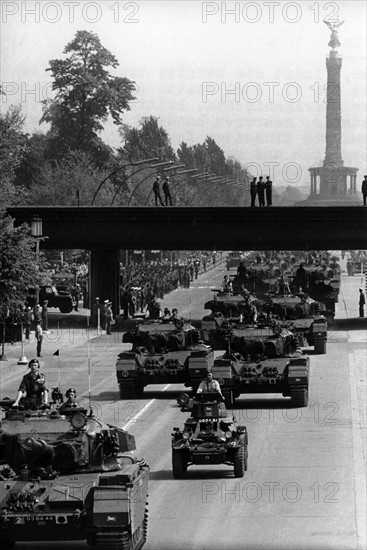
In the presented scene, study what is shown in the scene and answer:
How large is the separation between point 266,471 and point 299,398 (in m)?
10.9

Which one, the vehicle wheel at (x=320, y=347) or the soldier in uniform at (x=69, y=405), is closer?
the soldier in uniform at (x=69, y=405)

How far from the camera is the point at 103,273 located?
81.0 m

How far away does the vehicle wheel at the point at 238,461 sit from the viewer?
28688mm

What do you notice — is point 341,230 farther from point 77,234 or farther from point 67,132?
point 67,132

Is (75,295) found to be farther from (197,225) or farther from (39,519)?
(39,519)

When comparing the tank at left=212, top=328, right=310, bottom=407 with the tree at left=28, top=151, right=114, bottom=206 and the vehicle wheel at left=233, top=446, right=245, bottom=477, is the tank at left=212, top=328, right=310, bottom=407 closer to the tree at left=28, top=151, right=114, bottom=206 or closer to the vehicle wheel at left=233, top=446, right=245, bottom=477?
the vehicle wheel at left=233, top=446, right=245, bottom=477

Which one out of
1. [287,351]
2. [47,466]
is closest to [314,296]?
[287,351]

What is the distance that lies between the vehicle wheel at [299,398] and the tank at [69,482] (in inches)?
617

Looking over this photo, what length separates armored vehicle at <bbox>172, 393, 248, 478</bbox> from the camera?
2855 cm

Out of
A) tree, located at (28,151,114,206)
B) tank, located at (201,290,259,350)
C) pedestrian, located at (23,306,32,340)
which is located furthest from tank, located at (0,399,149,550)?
tree, located at (28,151,114,206)

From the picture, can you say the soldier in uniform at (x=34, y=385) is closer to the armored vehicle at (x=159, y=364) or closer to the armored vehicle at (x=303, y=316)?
the armored vehicle at (x=159, y=364)

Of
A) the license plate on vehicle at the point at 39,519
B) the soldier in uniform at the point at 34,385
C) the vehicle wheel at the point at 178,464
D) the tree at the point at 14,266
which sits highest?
the tree at the point at 14,266

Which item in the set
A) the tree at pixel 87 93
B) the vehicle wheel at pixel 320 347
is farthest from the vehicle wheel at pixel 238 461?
the tree at pixel 87 93

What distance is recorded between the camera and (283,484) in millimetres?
28016
